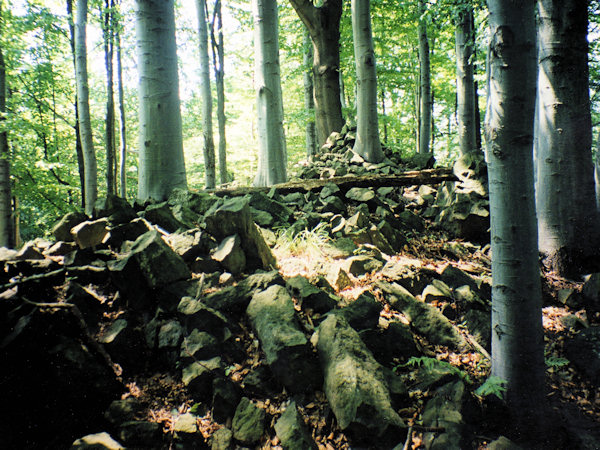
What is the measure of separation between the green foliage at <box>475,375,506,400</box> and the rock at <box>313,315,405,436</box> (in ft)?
2.04

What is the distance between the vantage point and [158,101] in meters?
4.25

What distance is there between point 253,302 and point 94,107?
20550 millimetres

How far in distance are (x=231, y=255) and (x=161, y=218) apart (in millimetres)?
1002

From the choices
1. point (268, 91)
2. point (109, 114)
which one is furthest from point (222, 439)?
point (109, 114)

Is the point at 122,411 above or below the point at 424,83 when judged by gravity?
below

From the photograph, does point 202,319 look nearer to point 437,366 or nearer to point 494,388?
point 437,366

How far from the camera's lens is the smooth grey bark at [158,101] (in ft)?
13.5

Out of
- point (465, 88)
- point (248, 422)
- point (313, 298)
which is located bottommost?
point (248, 422)

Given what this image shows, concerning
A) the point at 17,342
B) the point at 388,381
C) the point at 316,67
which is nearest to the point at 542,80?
the point at 388,381

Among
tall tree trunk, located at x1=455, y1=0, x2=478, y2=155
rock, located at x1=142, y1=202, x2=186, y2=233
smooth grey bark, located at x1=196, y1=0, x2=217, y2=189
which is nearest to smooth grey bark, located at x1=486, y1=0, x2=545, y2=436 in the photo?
rock, located at x1=142, y1=202, x2=186, y2=233

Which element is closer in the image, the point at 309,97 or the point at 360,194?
the point at 360,194

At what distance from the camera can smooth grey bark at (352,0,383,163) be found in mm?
7629

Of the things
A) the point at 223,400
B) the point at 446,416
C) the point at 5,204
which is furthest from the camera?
the point at 5,204

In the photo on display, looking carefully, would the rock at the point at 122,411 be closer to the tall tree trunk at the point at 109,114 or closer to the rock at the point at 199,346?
the rock at the point at 199,346
